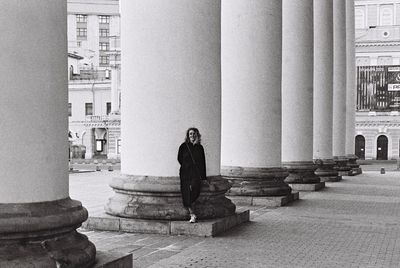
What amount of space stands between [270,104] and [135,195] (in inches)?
307

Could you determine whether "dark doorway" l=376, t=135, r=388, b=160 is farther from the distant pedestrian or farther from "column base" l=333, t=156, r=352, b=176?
the distant pedestrian

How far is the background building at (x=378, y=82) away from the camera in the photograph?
3455 inches

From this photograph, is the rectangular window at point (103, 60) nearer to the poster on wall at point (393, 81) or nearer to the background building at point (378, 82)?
the background building at point (378, 82)

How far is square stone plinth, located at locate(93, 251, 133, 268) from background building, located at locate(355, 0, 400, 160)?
8148 cm

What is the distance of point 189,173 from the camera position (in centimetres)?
1384

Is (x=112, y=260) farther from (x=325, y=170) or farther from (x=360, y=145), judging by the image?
(x=360, y=145)

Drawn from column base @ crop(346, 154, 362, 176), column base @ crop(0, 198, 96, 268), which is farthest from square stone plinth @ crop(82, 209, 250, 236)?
column base @ crop(346, 154, 362, 176)

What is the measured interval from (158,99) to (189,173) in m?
1.77

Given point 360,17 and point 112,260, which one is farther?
point 360,17

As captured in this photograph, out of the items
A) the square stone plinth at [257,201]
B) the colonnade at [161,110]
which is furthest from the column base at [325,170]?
the square stone plinth at [257,201]

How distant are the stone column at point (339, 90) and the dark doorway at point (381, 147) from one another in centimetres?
6681

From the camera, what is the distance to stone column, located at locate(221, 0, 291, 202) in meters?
20.2

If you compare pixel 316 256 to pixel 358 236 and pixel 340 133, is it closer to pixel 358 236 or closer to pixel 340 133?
pixel 358 236

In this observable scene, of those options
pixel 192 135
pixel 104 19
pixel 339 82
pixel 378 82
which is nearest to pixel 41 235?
pixel 192 135
